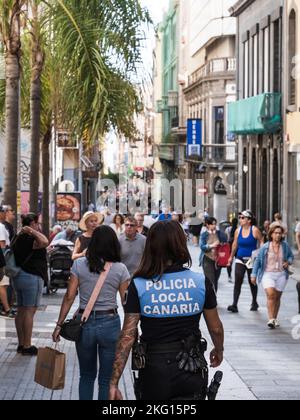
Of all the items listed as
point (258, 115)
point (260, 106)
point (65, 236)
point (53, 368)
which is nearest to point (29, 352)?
point (53, 368)

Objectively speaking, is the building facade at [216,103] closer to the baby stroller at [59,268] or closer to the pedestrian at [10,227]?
the baby stroller at [59,268]

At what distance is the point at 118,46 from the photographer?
20.0 m

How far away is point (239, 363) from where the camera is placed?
43.5 feet

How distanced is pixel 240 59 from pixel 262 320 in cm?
3879

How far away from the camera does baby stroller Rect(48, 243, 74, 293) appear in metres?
22.4

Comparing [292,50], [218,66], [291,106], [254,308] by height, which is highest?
[218,66]

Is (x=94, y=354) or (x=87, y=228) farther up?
(x=87, y=228)

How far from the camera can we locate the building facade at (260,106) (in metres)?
44.3

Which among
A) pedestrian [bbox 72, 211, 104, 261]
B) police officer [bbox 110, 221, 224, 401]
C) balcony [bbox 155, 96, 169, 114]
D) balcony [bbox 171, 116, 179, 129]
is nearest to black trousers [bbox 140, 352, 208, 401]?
police officer [bbox 110, 221, 224, 401]

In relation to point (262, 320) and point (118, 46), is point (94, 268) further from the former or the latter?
point (118, 46)

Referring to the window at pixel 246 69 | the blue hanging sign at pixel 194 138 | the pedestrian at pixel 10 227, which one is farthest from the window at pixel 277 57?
the blue hanging sign at pixel 194 138

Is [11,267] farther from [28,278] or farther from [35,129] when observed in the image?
[35,129]

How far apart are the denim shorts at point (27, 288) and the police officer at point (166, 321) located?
6.29 m

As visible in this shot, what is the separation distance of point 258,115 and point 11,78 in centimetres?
2672
